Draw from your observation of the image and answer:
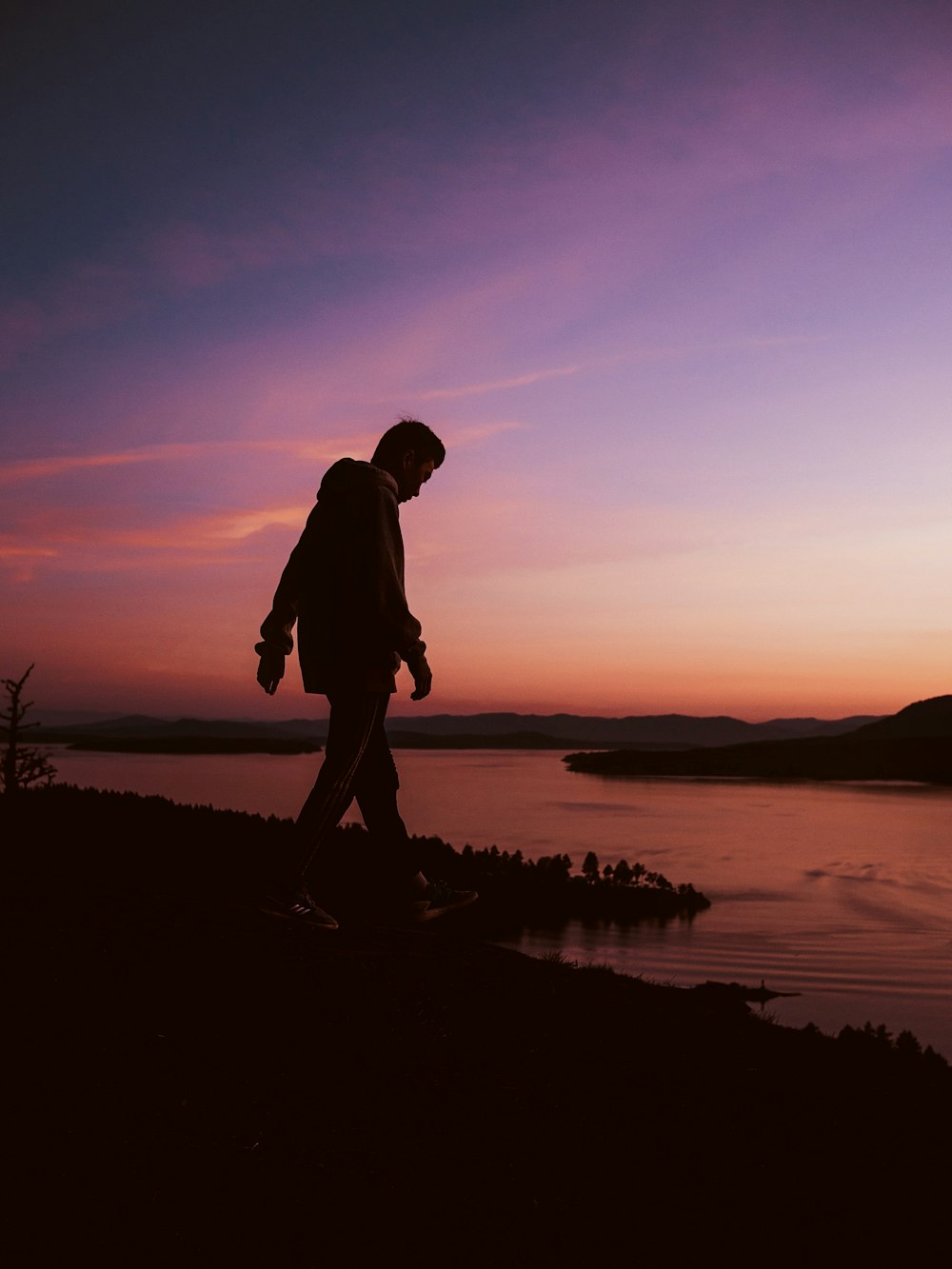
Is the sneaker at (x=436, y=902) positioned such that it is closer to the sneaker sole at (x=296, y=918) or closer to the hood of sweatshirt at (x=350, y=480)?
the sneaker sole at (x=296, y=918)

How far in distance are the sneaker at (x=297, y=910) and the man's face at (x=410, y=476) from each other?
9.02 ft

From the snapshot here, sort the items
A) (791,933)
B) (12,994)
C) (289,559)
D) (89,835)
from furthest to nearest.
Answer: (791,933) < (89,835) < (289,559) < (12,994)

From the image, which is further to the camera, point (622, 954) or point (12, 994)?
point (622, 954)

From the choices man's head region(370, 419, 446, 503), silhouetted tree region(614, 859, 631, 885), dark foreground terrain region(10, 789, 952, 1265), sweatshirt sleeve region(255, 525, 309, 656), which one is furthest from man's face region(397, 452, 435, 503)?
silhouetted tree region(614, 859, 631, 885)

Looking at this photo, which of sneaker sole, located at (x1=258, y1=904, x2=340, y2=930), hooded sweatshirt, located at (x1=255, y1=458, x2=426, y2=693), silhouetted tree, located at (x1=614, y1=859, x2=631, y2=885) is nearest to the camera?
sneaker sole, located at (x1=258, y1=904, x2=340, y2=930)

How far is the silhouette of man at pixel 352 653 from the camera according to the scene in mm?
6344

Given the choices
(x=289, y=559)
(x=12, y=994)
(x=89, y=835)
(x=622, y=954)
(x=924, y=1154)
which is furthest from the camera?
(x=622, y=954)

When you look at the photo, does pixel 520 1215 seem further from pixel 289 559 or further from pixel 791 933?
pixel 791 933

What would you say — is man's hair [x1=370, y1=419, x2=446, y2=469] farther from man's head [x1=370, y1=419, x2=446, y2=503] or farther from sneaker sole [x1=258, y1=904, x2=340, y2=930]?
sneaker sole [x1=258, y1=904, x2=340, y2=930]

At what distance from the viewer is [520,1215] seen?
387cm

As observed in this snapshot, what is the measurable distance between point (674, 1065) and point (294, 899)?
249 centimetres

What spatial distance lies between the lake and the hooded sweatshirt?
804 cm

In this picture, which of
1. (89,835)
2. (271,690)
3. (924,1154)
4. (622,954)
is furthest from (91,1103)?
(622,954)

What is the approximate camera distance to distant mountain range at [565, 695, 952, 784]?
329 feet
